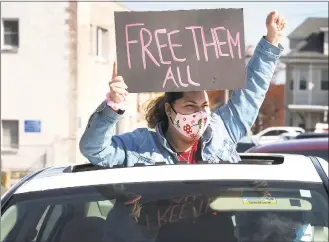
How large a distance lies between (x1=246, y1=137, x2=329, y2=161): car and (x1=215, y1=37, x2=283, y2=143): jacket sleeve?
4.23 meters

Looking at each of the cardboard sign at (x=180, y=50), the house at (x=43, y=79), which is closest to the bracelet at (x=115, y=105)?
the cardboard sign at (x=180, y=50)

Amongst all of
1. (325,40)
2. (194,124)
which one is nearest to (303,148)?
(194,124)

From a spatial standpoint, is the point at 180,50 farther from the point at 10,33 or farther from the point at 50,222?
the point at 10,33

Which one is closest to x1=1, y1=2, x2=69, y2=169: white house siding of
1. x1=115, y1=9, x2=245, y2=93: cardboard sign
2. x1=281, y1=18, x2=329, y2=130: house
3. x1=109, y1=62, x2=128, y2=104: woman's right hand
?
x1=115, y1=9, x2=245, y2=93: cardboard sign

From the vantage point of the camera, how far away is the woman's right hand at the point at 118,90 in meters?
2.95

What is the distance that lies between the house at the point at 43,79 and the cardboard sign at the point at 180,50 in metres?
21.2

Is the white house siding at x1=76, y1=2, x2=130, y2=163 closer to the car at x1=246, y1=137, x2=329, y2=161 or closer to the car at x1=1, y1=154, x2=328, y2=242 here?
the car at x1=246, y1=137, x2=329, y2=161

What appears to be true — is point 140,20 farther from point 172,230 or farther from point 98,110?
point 172,230

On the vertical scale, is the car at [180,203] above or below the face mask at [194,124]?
below

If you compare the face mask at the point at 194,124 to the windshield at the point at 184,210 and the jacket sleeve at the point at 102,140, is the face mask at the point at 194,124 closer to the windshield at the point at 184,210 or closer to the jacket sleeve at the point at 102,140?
the jacket sleeve at the point at 102,140

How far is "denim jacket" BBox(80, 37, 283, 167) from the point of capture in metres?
3.14

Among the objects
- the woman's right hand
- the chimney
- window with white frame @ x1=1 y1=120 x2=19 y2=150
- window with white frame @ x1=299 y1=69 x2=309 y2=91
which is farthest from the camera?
window with white frame @ x1=299 y1=69 x2=309 y2=91

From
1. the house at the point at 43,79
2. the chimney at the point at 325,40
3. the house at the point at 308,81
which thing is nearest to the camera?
the house at the point at 43,79

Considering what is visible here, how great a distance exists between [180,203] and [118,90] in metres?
0.62
